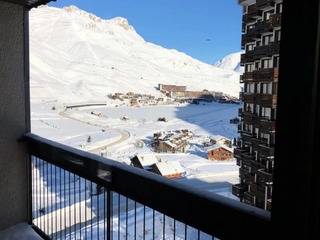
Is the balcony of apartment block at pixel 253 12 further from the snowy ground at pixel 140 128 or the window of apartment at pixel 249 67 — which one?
the snowy ground at pixel 140 128

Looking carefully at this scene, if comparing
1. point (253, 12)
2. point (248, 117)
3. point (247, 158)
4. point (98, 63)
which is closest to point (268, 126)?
point (248, 117)

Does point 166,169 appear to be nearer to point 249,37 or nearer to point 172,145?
point 249,37

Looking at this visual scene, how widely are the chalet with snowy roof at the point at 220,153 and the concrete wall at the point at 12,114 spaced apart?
707 centimetres

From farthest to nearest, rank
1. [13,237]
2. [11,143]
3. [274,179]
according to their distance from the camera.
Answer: [11,143] < [13,237] < [274,179]

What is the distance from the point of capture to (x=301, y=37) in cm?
67

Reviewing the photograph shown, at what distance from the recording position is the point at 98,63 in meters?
30.1

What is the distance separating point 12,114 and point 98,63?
1130 inches

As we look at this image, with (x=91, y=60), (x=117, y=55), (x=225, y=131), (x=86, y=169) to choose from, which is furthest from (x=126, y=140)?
(x=117, y=55)

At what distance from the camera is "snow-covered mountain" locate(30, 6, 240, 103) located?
61.6ft

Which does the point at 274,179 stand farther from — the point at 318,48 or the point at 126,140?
the point at 126,140

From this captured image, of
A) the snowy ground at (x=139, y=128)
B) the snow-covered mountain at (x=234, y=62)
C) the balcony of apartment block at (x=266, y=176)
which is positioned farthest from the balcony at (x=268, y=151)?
the snowy ground at (x=139, y=128)

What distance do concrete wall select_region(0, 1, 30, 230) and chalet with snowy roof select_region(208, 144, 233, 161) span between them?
707 centimetres

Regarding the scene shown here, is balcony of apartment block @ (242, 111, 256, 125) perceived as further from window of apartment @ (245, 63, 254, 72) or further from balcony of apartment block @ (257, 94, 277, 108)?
balcony of apartment block @ (257, 94, 277, 108)

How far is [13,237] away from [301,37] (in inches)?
93.1
